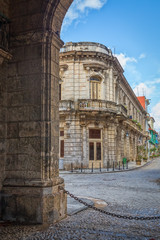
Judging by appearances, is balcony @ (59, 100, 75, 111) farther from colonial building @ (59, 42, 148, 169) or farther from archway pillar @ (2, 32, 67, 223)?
archway pillar @ (2, 32, 67, 223)

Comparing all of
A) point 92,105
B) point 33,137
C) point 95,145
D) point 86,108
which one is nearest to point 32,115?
point 33,137

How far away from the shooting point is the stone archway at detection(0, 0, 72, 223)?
5.37 m

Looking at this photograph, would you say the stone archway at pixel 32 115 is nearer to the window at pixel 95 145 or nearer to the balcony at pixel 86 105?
the balcony at pixel 86 105

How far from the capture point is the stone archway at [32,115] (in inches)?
211

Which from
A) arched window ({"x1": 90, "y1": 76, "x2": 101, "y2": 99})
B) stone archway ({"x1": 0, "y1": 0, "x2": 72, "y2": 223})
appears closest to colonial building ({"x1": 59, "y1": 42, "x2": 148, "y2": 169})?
arched window ({"x1": 90, "y1": 76, "x2": 101, "y2": 99})

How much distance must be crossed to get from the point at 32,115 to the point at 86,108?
15.9 meters

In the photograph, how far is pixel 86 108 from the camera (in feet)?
70.7

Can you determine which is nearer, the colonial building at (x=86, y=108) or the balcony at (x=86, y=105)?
the balcony at (x=86, y=105)

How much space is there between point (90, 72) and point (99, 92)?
2.00m

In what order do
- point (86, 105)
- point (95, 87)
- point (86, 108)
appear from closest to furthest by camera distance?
point (86, 108) → point (86, 105) → point (95, 87)

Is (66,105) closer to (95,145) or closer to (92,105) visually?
(92,105)

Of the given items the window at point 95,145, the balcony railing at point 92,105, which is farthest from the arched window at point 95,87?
the window at point 95,145

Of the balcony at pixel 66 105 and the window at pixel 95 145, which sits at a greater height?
the balcony at pixel 66 105

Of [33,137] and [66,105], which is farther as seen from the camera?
[66,105]
